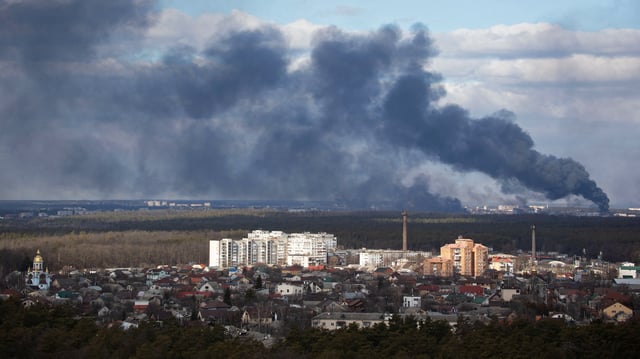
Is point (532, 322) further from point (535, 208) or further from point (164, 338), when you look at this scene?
point (535, 208)

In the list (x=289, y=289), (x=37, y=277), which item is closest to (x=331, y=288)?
(x=289, y=289)

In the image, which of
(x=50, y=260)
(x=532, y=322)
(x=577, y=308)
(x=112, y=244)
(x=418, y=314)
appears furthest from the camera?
(x=112, y=244)

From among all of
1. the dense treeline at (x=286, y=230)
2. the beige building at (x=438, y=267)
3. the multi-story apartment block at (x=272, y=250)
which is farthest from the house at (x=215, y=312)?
the multi-story apartment block at (x=272, y=250)

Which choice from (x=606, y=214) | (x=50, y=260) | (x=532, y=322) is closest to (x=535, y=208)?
(x=606, y=214)

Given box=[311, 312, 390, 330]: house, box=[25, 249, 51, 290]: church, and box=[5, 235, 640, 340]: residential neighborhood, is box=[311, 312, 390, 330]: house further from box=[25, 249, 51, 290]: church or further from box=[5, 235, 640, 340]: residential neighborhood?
box=[25, 249, 51, 290]: church

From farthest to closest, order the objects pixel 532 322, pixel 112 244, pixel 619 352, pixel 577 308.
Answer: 1. pixel 112 244
2. pixel 577 308
3. pixel 532 322
4. pixel 619 352

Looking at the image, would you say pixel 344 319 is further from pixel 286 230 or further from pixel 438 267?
pixel 286 230

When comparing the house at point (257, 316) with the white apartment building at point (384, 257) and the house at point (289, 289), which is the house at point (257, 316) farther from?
the white apartment building at point (384, 257)
